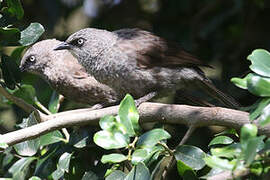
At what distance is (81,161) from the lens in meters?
3.97

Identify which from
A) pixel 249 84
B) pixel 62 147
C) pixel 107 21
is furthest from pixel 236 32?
pixel 249 84

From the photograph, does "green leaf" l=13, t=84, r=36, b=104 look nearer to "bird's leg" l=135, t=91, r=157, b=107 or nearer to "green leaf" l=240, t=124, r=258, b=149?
"bird's leg" l=135, t=91, r=157, b=107

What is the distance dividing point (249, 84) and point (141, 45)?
213cm

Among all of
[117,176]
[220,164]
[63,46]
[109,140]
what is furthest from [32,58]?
[220,164]

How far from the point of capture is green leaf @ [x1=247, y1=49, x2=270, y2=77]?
2811 millimetres

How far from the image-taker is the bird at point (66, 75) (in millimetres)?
5125

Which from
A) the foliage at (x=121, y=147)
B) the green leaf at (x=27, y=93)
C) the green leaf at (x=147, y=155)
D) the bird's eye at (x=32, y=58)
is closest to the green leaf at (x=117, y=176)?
the foliage at (x=121, y=147)

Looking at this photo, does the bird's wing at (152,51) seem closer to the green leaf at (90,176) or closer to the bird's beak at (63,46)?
the bird's beak at (63,46)

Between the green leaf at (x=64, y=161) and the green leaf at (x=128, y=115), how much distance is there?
976 mm

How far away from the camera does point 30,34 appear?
3.99 metres

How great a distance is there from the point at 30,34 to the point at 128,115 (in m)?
1.43

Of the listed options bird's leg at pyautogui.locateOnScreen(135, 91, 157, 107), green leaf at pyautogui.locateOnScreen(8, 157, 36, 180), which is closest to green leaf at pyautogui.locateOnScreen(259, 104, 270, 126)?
bird's leg at pyautogui.locateOnScreen(135, 91, 157, 107)

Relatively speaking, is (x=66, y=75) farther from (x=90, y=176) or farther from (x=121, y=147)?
(x=121, y=147)

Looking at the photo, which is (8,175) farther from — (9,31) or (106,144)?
(106,144)
